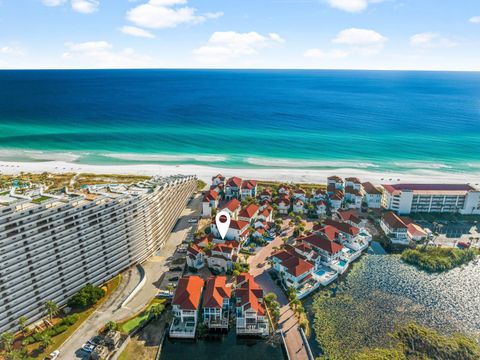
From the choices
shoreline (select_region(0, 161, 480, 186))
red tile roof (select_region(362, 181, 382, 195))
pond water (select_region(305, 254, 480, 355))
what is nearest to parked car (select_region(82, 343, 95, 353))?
pond water (select_region(305, 254, 480, 355))

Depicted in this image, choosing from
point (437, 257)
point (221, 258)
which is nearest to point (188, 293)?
point (221, 258)

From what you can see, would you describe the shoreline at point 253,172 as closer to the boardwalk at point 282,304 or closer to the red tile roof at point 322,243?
the red tile roof at point 322,243

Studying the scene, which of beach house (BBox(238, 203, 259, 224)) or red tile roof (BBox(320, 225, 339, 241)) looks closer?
red tile roof (BBox(320, 225, 339, 241))

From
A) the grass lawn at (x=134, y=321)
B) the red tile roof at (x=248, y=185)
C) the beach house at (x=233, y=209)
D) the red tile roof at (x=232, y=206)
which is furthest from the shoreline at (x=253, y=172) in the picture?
the grass lawn at (x=134, y=321)

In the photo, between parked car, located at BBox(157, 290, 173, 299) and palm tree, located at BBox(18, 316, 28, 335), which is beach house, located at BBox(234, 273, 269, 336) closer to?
parked car, located at BBox(157, 290, 173, 299)

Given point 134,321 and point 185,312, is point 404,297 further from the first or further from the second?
point 134,321

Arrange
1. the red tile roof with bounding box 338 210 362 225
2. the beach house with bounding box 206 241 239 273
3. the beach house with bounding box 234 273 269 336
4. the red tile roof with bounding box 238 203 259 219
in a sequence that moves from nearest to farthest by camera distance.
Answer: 1. the beach house with bounding box 234 273 269 336
2. the beach house with bounding box 206 241 239 273
3. the red tile roof with bounding box 338 210 362 225
4. the red tile roof with bounding box 238 203 259 219

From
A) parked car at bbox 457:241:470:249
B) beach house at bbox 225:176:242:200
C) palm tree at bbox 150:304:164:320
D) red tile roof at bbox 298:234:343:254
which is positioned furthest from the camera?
beach house at bbox 225:176:242:200
